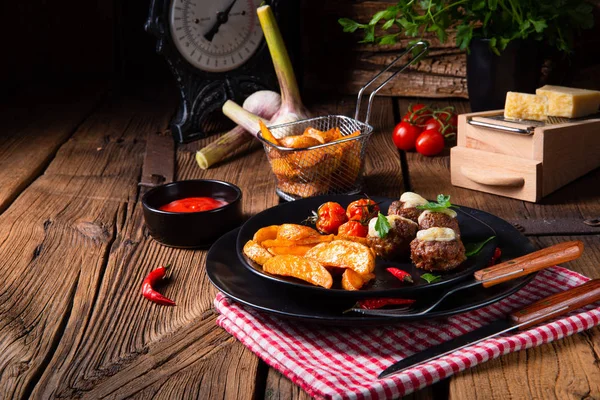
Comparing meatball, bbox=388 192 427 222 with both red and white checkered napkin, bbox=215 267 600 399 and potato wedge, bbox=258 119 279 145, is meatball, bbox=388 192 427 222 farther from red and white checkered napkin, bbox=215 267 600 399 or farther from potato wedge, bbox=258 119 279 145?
potato wedge, bbox=258 119 279 145

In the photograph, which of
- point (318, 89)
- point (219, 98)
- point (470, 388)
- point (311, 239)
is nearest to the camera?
point (470, 388)

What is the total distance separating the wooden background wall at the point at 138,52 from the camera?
322 centimetres

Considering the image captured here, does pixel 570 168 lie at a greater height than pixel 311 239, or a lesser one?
lesser

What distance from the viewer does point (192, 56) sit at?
2.76m

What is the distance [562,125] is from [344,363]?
117 cm

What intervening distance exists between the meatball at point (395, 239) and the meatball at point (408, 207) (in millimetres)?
76

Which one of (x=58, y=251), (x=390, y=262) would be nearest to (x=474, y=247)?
(x=390, y=262)

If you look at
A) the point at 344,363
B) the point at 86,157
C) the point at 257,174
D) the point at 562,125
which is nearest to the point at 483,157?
the point at 562,125

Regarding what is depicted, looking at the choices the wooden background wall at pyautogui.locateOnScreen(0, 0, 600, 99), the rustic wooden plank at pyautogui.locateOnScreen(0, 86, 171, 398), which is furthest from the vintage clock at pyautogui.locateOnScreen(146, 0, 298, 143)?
the wooden background wall at pyautogui.locateOnScreen(0, 0, 600, 99)

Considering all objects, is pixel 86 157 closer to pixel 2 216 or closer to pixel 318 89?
pixel 2 216

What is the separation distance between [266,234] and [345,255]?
24cm

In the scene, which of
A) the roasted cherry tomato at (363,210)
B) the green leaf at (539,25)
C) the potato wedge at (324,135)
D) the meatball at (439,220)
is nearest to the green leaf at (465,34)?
the green leaf at (539,25)

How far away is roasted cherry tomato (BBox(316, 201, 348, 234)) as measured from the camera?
171cm

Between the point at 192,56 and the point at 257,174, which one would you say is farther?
the point at 192,56
